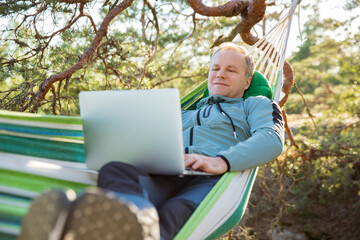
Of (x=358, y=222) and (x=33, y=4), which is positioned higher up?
(x=33, y=4)

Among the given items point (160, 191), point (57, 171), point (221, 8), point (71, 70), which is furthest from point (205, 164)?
point (221, 8)

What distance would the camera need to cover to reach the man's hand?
1.41 meters

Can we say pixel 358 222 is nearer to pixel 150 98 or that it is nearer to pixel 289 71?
pixel 289 71

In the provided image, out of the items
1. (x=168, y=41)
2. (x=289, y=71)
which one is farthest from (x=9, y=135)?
(x=168, y=41)

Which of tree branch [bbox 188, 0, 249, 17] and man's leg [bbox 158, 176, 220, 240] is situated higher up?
tree branch [bbox 188, 0, 249, 17]

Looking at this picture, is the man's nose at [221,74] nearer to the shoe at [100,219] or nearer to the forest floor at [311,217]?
the shoe at [100,219]

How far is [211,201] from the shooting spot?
4.23 feet

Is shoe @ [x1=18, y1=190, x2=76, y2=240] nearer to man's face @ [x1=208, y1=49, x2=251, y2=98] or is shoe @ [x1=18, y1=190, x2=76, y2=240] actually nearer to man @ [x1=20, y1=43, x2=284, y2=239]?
man @ [x1=20, y1=43, x2=284, y2=239]

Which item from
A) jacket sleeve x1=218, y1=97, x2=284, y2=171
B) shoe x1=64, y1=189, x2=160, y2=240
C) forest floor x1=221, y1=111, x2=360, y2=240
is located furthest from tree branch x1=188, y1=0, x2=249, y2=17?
forest floor x1=221, y1=111, x2=360, y2=240

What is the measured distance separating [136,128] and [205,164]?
326mm

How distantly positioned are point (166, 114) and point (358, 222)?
16.7 ft

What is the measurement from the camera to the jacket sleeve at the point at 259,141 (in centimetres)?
147

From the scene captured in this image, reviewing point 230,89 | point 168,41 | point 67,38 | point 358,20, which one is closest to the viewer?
point 230,89

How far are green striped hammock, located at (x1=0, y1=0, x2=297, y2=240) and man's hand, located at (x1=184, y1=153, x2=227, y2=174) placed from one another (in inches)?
1.6
